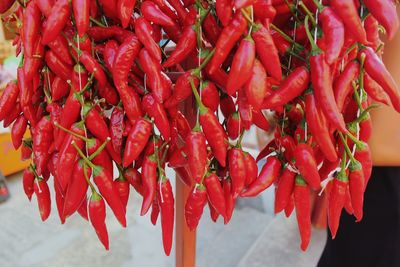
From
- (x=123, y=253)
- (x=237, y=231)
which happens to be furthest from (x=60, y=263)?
(x=237, y=231)

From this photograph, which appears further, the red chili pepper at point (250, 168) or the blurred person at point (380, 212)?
the blurred person at point (380, 212)

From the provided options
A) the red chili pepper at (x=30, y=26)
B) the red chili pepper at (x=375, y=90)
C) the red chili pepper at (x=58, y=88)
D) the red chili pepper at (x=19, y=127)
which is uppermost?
the red chili pepper at (x=30, y=26)

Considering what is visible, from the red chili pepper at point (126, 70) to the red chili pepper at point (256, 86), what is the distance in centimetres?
24

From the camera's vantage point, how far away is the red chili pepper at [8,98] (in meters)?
0.97

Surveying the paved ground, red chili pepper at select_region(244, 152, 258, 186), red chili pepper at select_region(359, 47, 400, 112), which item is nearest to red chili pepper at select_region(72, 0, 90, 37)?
red chili pepper at select_region(244, 152, 258, 186)

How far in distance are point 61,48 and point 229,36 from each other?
1.15 feet

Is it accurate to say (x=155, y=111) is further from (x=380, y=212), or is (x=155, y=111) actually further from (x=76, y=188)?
(x=380, y=212)

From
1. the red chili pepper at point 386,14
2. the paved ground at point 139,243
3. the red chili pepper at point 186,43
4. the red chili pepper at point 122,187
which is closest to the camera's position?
the red chili pepper at point 386,14

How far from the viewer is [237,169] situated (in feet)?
2.94

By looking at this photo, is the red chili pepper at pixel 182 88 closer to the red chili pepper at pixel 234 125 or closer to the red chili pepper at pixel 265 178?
the red chili pepper at pixel 234 125

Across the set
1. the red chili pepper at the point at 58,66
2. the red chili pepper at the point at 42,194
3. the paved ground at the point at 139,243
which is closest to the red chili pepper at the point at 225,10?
the red chili pepper at the point at 58,66

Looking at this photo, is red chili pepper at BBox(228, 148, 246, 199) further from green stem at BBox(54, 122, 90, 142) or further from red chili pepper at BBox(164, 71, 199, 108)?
green stem at BBox(54, 122, 90, 142)

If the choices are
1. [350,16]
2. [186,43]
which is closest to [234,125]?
[186,43]

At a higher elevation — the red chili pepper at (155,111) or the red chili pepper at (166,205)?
the red chili pepper at (155,111)
